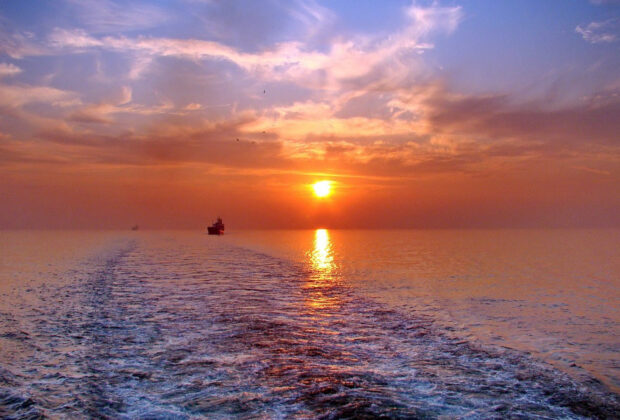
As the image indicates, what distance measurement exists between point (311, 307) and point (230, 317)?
17.2ft

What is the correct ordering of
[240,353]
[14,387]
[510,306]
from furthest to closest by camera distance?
1. [510,306]
2. [240,353]
3. [14,387]

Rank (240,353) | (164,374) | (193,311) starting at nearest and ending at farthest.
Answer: (164,374), (240,353), (193,311)

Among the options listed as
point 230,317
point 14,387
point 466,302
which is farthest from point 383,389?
point 466,302

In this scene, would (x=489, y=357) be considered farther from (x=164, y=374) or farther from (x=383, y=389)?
(x=164, y=374)

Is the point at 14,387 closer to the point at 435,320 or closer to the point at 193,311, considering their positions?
the point at 193,311

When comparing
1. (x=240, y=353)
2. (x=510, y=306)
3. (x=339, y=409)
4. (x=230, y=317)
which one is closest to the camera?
(x=339, y=409)

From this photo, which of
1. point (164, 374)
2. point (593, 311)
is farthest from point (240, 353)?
point (593, 311)

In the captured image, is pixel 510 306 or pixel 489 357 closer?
pixel 489 357

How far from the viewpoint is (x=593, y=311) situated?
25.4 m

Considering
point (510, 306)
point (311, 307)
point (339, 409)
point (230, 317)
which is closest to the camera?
point (339, 409)

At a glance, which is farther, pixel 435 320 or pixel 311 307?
pixel 311 307

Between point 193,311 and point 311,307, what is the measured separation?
614 cm

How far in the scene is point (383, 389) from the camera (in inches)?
448

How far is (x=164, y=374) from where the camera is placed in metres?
12.4
